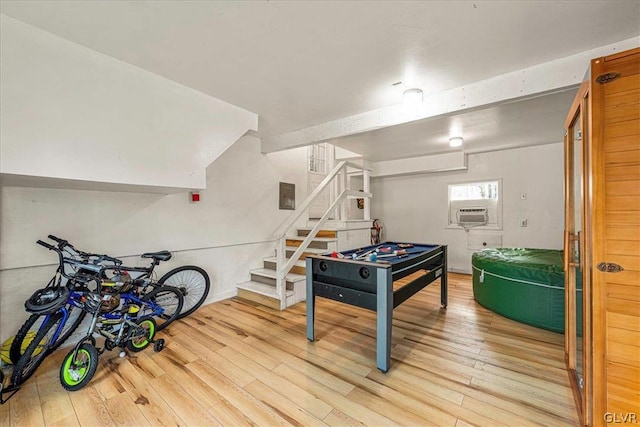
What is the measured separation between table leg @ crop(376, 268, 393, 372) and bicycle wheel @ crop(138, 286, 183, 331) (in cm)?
215

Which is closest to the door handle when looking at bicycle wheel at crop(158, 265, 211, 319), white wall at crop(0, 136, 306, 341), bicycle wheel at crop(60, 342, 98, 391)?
bicycle wheel at crop(60, 342, 98, 391)

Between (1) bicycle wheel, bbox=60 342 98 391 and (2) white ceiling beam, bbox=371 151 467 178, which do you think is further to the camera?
(2) white ceiling beam, bbox=371 151 467 178

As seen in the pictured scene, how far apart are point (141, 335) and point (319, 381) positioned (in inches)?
67.2

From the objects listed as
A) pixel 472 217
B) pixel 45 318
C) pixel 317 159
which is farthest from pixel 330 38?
pixel 472 217

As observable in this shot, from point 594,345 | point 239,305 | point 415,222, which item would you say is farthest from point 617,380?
point 415,222

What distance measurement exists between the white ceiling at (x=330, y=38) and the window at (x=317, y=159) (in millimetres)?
2678

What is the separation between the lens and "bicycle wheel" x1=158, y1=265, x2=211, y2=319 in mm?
3376

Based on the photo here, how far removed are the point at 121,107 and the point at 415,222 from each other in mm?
5880

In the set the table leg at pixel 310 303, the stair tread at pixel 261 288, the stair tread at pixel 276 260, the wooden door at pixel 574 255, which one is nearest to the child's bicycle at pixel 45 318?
the table leg at pixel 310 303

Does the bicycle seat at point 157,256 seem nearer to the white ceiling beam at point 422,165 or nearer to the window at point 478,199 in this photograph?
the white ceiling beam at point 422,165

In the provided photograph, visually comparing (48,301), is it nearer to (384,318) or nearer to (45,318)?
(45,318)

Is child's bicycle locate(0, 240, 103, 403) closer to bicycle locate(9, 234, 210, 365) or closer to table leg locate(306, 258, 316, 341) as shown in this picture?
bicycle locate(9, 234, 210, 365)

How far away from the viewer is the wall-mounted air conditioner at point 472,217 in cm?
547

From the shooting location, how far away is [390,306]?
85.3 inches
